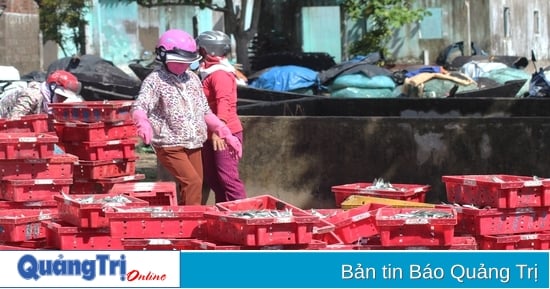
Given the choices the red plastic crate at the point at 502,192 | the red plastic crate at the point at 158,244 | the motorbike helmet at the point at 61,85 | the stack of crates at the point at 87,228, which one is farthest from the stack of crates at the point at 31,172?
the red plastic crate at the point at 502,192

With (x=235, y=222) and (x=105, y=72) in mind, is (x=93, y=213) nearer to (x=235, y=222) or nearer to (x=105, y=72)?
(x=235, y=222)

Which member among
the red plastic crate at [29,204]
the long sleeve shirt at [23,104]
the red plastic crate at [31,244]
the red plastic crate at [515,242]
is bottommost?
the red plastic crate at [515,242]

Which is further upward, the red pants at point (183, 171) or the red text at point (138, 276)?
the red pants at point (183, 171)

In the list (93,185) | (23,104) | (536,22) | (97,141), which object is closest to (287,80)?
(23,104)

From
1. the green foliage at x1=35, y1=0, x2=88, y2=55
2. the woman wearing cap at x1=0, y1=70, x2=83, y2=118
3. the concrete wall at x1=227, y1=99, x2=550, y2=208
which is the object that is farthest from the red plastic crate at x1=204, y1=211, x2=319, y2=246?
the green foliage at x1=35, y1=0, x2=88, y2=55

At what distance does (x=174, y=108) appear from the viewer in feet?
31.6

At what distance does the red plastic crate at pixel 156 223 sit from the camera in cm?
738

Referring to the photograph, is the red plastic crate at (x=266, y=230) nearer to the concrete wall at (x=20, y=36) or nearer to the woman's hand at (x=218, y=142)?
the woman's hand at (x=218, y=142)

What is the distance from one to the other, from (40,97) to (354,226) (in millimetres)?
5869

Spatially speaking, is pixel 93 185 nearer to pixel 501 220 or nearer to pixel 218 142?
pixel 218 142

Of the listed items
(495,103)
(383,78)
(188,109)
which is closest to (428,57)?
(383,78)

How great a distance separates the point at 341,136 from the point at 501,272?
19.5 feet

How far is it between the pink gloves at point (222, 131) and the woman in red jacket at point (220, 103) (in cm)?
58

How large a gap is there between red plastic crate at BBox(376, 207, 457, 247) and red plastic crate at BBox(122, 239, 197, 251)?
1.15 m
